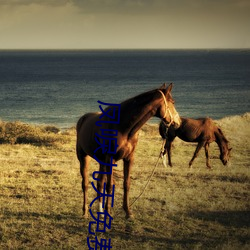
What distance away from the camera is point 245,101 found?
6253cm

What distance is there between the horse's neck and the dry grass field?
2.39 meters

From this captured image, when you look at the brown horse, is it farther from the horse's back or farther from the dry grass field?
the horse's back

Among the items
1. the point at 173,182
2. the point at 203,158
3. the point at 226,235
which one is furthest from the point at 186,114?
the point at 226,235

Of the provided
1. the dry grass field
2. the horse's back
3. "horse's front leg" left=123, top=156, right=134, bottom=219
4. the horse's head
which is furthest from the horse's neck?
the dry grass field

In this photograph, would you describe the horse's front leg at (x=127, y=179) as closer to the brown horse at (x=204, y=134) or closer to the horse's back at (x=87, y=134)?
the horse's back at (x=87, y=134)

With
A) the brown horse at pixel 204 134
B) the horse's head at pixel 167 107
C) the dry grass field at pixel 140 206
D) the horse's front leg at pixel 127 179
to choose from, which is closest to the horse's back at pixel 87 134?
the horse's front leg at pixel 127 179

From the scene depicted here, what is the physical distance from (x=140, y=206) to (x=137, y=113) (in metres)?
3.39

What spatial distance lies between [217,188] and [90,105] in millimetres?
50727

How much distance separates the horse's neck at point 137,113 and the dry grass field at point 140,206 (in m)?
2.39

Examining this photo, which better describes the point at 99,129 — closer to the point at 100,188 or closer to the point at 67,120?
the point at 100,188

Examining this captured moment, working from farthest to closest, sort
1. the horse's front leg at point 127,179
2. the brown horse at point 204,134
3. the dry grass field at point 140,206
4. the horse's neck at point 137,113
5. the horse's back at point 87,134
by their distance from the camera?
the brown horse at point 204,134, the horse's back at point 87,134, the horse's front leg at point 127,179, the dry grass field at point 140,206, the horse's neck at point 137,113

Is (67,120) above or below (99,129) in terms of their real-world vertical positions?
below

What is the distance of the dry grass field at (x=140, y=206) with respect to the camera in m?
7.61

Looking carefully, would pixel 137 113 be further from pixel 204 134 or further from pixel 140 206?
pixel 204 134
